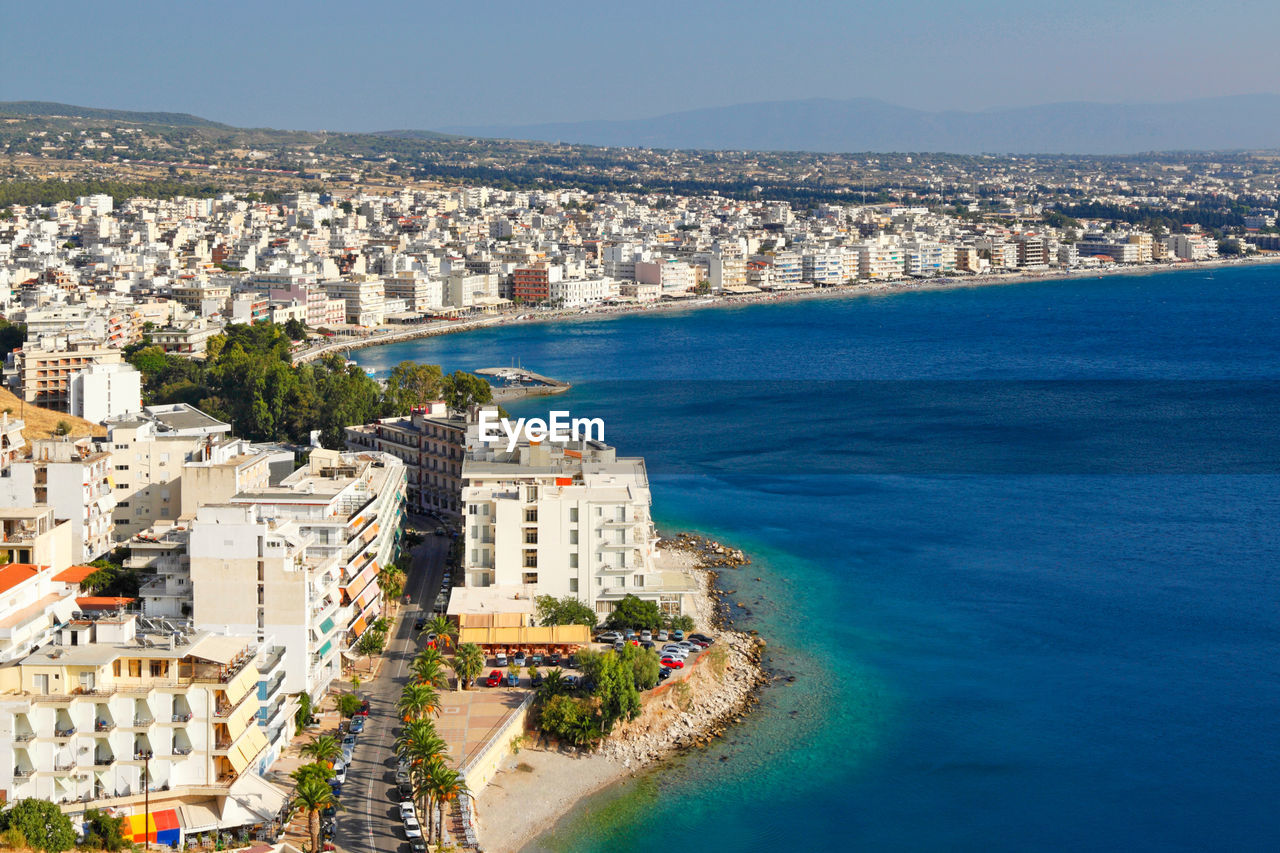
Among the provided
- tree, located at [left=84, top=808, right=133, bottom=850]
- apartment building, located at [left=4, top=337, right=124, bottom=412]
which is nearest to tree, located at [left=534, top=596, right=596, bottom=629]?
tree, located at [left=84, top=808, right=133, bottom=850]

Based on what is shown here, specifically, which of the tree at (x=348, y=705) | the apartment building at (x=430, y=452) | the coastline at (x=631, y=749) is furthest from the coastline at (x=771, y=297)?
the tree at (x=348, y=705)

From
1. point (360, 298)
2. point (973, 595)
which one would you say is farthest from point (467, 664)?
point (360, 298)

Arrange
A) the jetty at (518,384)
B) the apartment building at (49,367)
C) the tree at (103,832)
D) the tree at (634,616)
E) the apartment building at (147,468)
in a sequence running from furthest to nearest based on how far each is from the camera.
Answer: the jetty at (518,384) → the apartment building at (49,367) → the apartment building at (147,468) → the tree at (634,616) → the tree at (103,832)

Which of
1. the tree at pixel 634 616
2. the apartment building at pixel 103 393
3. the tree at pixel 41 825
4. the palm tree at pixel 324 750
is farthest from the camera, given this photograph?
the apartment building at pixel 103 393

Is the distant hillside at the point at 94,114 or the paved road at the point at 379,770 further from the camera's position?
the distant hillside at the point at 94,114

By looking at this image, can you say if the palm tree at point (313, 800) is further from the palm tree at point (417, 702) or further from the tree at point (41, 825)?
the palm tree at point (417, 702)

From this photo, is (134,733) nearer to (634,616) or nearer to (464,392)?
(634,616)

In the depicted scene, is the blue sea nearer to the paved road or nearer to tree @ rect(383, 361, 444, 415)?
the paved road
